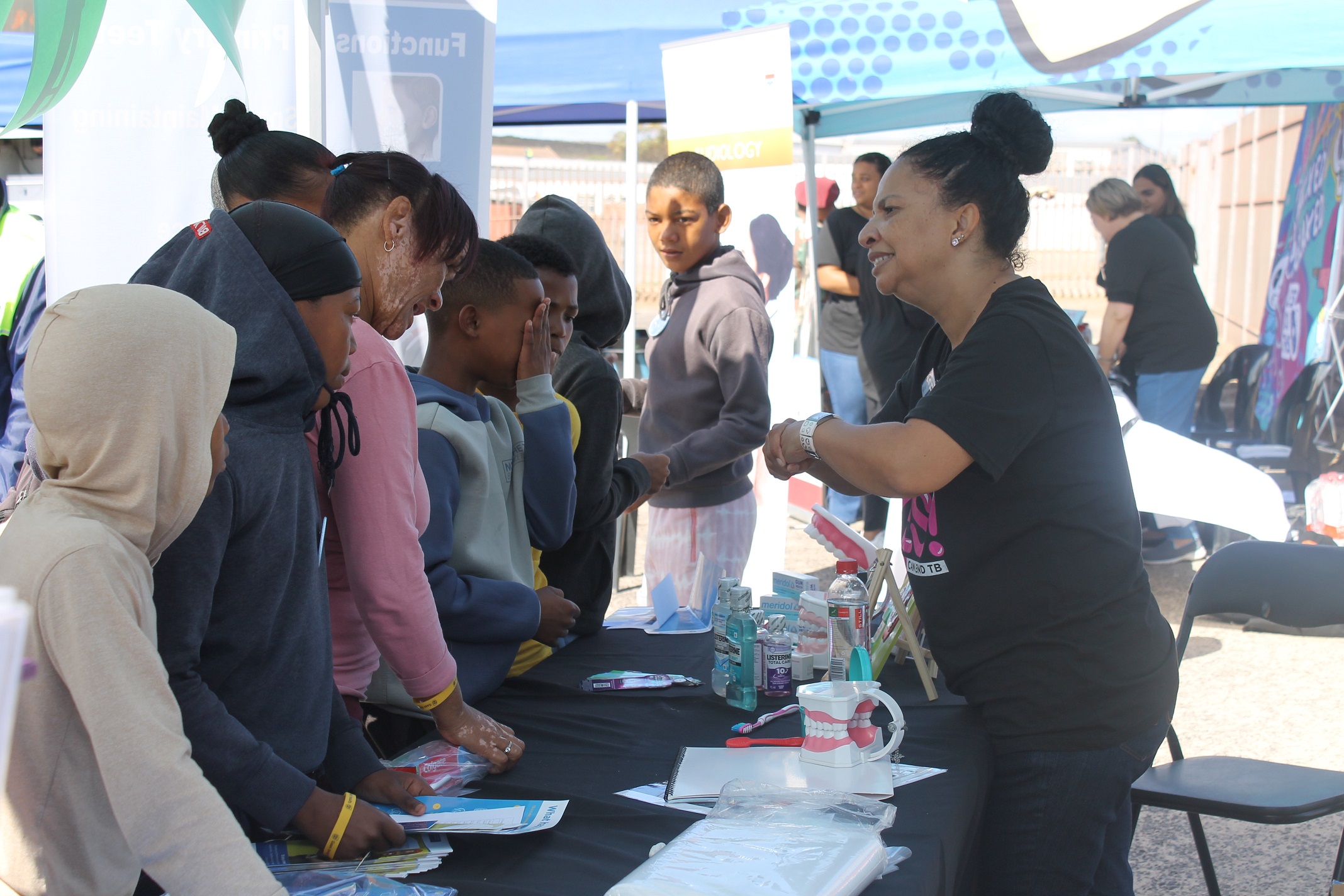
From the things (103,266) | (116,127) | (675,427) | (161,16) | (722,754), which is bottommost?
(722,754)

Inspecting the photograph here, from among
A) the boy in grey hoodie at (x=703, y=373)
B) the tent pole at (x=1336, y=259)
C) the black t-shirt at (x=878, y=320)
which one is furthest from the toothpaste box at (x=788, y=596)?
the tent pole at (x=1336, y=259)

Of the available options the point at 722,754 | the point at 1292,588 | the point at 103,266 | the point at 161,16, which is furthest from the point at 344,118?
the point at 1292,588

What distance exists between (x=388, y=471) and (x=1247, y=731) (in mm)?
3267

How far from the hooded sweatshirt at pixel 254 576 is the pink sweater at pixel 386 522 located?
5.6 inches

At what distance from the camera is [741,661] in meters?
1.83

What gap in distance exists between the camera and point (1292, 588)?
2453 millimetres

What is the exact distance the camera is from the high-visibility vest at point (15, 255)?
2.91 m

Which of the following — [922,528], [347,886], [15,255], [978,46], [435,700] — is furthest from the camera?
[978,46]

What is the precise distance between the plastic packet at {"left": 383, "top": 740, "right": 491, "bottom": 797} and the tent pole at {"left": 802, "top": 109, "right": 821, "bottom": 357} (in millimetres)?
4462

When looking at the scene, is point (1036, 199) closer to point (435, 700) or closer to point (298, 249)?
point (435, 700)

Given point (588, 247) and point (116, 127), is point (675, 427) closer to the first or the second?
point (588, 247)

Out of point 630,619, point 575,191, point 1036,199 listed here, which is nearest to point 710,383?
point 630,619

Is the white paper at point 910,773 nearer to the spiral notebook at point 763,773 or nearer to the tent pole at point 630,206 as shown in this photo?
the spiral notebook at point 763,773

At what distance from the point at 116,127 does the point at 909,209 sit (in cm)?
214
